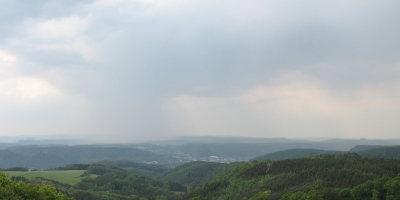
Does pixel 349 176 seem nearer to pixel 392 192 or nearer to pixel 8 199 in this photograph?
pixel 392 192

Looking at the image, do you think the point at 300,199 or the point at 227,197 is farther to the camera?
the point at 227,197

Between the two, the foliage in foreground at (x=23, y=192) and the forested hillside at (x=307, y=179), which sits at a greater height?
the foliage in foreground at (x=23, y=192)

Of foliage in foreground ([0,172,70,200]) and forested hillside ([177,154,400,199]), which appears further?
forested hillside ([177,154,400,199])

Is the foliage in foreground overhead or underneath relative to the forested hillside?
overhead

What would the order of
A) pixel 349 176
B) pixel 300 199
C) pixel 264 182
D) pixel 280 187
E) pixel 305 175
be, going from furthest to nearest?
pixel 264 182 < pixel 305 175 < pixel 280 187 < pixel 349 176 < pixel 300 199

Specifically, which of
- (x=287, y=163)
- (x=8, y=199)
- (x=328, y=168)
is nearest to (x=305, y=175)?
(x=328, y=168)

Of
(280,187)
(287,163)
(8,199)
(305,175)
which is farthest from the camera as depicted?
(287,163)

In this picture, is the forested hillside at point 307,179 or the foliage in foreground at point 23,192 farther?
the forested hillside at point 307,179

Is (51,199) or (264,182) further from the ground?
(51,199)
